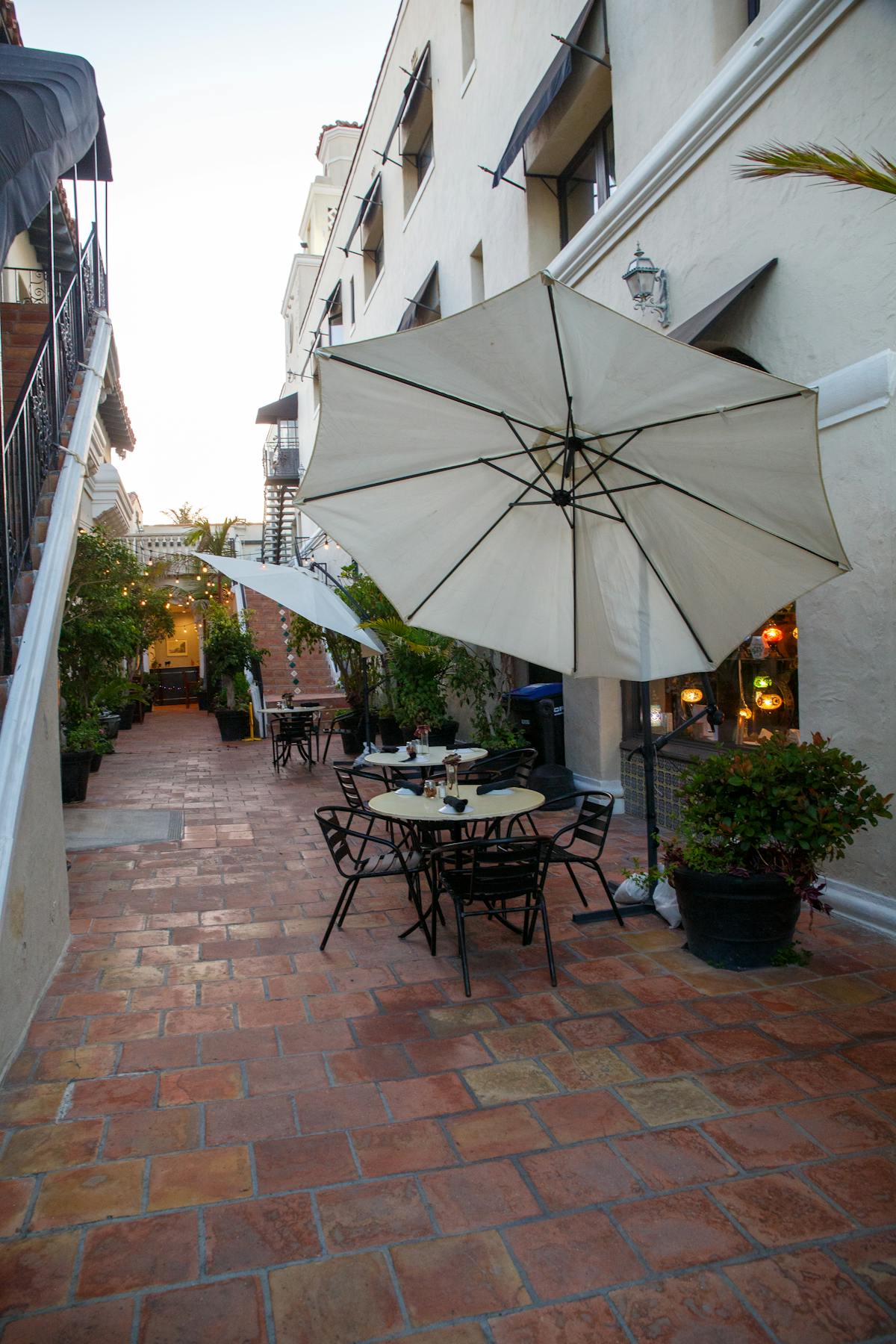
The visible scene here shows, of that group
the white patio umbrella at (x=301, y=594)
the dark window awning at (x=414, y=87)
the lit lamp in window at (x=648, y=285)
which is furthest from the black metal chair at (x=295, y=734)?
the dark window awning at (x=414, y=87)

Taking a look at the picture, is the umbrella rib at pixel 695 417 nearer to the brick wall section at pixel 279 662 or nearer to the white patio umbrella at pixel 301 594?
the white patio umbrella at pixel 301 594

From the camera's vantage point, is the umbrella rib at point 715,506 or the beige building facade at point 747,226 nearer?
the umbrella rib at point 715,506

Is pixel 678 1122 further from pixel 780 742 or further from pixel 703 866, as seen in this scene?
pixel 780 742

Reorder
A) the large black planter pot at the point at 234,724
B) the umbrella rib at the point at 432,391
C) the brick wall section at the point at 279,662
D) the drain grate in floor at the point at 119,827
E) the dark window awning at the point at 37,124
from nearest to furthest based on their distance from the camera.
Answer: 1. the dark window awning at the point at 37,124
2. the umbrella rib at the point at 432,391
3. the drain grate in floor at the point at 119,827
4. the large black planter pot at the point at 234,724
5. the brick wall section at the point at 279,662

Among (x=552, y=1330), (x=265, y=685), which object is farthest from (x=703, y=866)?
(x=265, y=685)

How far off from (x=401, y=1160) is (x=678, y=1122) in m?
1.01

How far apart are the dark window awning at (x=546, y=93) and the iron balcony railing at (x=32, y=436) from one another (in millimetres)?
4653

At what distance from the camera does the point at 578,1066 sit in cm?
356

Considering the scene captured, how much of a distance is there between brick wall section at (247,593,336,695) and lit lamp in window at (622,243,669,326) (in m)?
13.9

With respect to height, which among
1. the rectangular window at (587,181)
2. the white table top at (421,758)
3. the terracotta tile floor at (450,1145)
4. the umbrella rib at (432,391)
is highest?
the rectangular window at (587,181)

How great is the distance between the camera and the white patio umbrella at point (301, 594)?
34.6 ft

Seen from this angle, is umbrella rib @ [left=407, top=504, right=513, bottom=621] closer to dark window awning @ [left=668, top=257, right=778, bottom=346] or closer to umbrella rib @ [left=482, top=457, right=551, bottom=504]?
umbrella rib @ [left=482, top=457, right=551, bottom=504]

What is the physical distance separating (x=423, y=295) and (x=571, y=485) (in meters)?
10.5

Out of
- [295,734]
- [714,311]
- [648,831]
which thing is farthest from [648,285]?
[295,734]
